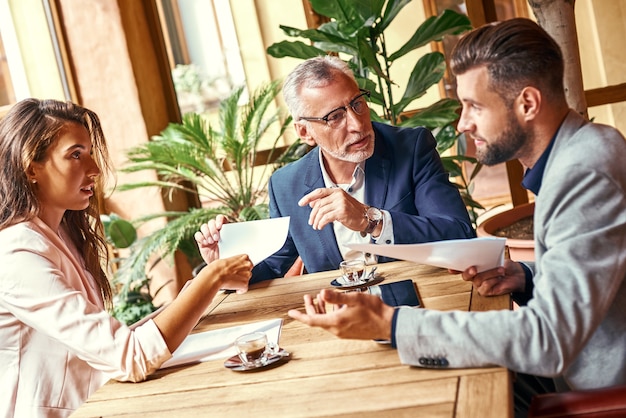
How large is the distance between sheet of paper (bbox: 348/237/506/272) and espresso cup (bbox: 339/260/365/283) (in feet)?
1.47

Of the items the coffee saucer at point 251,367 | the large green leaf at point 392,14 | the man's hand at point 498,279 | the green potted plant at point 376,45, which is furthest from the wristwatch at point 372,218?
the large green leaf at point 392,14

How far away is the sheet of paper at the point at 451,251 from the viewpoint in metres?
1.79

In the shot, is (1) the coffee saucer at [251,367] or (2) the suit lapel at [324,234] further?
(2) the suit lapel at [324,234]

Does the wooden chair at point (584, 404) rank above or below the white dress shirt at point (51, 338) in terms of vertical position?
below

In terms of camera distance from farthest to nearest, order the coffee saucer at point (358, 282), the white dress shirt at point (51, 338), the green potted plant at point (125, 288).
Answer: the green potted plant at point (125, 288), the coffee saucer at point (358, 282), the white dress shirt at point (51, 338)

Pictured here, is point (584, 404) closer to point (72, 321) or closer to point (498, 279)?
point (498, 279)

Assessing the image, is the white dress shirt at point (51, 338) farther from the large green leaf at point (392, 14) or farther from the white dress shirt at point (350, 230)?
the large green leaf at point (392, 14)

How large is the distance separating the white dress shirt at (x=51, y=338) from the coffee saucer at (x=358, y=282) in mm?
617

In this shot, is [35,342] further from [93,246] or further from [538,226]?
[538,226]

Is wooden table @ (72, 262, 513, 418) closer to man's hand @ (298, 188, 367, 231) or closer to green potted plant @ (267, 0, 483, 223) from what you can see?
man's hand @ (298, 188, 367, 231)

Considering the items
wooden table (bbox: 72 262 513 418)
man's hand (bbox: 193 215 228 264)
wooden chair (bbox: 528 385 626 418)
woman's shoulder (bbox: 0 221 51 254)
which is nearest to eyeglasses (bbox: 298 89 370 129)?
man's hand (bbox: 193 215 228 264)

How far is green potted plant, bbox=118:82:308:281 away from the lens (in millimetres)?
4828

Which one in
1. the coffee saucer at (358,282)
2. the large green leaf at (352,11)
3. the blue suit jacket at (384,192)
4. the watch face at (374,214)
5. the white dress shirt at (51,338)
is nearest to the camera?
the white dress shirt at (51,338)

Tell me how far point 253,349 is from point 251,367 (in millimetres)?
47
